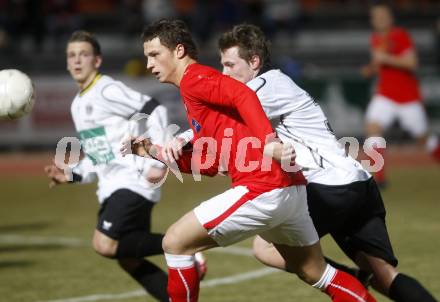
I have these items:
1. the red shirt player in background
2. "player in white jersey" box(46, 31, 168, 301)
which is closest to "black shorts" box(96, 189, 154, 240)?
"player in white jersey" box(46, 31, 168, 301)

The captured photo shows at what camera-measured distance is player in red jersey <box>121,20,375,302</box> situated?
5.01 metres

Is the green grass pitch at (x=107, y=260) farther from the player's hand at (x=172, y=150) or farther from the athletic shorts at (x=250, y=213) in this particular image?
the player's hand at (x=172, y=150)

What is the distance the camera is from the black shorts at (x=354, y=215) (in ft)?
18.4

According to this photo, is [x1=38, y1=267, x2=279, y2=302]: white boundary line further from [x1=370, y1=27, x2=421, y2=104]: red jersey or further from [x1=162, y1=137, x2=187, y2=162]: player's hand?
[x1=370, y1=27, x2=421, y2=104]: red jersey

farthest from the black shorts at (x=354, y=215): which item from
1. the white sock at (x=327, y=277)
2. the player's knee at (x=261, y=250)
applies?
the player's knee at (x=261, y=250)

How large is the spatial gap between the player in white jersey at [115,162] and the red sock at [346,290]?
171 cm

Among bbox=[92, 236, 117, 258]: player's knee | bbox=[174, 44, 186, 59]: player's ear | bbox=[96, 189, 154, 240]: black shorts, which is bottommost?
bbox=[92, 236, 117, 258]: player's knee

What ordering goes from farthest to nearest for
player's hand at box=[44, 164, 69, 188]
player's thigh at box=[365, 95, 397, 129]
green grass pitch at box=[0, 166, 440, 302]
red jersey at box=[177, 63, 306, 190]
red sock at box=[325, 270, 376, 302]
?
player's thigh at box=[365, 95, 397, 129] < green grass pitch at box=[0, 166, 440, 302] < player's hand at box=[44, 164, 69, 188] < red sock at box=[325, 270, 376, 302] < red jersey at box=[177, 63, 306, 190]

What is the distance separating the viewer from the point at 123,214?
22.5 ft

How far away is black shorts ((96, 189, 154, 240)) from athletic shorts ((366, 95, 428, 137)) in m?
6.28

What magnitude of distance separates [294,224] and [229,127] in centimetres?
63

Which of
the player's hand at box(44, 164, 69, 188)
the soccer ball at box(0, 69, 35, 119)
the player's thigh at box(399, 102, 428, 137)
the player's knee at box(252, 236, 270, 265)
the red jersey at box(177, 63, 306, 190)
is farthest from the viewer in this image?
the player's thigh at box(399, 102, 428, 137)

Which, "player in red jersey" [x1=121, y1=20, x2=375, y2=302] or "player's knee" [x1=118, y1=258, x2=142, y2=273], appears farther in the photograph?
"player's knee" [x1=118, y1=258, x2=142, y2=273]

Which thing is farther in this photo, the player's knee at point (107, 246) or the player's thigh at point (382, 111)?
the player's thigh at point (382, 111)
